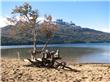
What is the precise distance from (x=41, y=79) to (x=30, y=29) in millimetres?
13498

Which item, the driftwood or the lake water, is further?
the lake water

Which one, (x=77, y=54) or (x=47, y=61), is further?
(x=77, y=54)

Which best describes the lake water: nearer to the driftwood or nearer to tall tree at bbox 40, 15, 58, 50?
tall tree at bbox 40, 15, 58, 50

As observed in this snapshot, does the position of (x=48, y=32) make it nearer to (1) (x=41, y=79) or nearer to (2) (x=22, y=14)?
(2) (x=22, y=14)

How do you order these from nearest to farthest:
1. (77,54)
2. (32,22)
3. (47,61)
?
(47,61) → (32,22) → (77,54)

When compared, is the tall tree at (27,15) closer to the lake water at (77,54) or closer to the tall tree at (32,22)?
the tall tree at (32,22)

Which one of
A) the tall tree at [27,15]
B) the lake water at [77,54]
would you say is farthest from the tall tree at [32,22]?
the lake water at [77,54]

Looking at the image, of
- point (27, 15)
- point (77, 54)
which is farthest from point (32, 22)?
point (77, 54)

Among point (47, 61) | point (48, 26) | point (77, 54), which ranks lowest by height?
point (77, 54)

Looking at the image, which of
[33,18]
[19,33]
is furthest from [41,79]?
[19,33]

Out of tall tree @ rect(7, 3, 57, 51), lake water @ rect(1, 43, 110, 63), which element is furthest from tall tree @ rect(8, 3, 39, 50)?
lake water @ rect(1, 43, 110, 63)

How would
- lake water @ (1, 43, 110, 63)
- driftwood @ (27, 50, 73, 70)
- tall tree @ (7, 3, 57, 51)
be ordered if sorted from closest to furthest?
1. driftwood @ (27, 50, 73, 70)
2. tall tree @ (7, 3, 57, 51)
3. lake water @ (1, 43, 110, 63)

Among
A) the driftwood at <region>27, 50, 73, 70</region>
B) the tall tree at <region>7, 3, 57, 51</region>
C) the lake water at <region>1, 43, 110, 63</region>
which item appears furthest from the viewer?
the lake water at <region>1, 43, 110, 63</region>

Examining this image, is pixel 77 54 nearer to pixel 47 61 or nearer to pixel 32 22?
pixel 32 22
